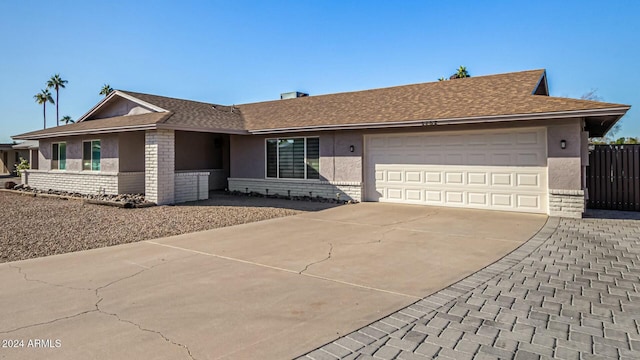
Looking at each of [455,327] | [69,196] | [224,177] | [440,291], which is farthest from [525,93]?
[69,196]

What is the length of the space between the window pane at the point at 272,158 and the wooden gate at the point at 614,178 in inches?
456

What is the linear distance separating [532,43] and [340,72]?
31.6 feet

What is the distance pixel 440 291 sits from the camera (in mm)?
4496

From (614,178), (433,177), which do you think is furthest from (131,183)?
(614,178)

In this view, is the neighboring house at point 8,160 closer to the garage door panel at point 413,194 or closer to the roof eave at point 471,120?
the roof eave at point 471,120

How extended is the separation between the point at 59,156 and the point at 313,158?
1277 cm

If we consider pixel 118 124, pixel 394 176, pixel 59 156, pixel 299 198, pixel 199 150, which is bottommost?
pixel 299 198

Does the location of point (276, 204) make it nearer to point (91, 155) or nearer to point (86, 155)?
point (91, 155)

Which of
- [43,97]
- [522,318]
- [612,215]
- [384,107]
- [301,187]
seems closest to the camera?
[522,318]

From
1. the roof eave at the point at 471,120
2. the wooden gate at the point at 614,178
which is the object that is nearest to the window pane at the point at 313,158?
the roof eave at the point at 471,120

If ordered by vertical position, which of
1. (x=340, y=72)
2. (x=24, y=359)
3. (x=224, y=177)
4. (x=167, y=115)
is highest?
(x=340, y=72)

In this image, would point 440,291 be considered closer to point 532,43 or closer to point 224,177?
point 224,177

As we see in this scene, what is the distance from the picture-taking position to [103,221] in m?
9.56

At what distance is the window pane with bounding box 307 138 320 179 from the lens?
48.4 feet
